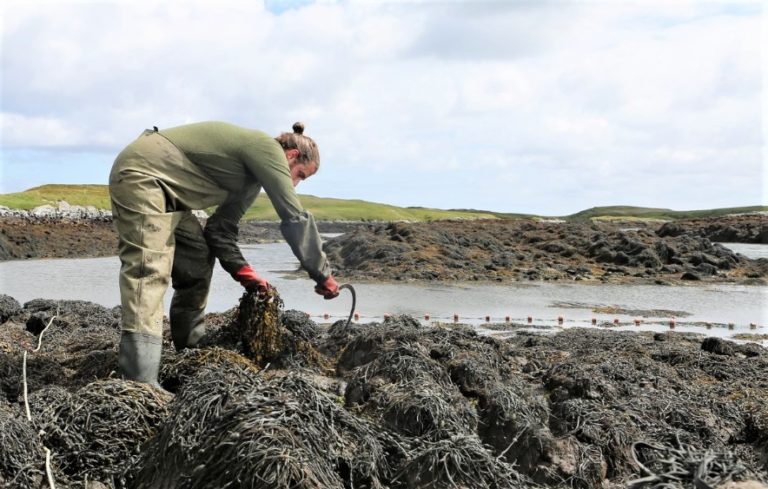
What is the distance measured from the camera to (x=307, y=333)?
7055 mm

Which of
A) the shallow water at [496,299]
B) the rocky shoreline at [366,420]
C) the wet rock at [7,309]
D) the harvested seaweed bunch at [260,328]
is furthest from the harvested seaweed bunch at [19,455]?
the shallow water at [496,299]

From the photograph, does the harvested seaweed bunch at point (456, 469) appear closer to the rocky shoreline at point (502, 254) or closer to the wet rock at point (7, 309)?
the wet rock at point (7, 309)

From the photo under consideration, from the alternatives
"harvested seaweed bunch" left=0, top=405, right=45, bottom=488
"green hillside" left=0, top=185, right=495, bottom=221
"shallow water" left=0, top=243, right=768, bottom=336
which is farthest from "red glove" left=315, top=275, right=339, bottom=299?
"green hillside" left=0, top=185, right=495, bottom=221

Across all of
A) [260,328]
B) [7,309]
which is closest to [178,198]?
[260,328]

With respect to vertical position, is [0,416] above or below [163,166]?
below

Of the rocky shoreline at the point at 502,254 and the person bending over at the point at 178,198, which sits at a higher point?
the person bending over at the point at 178,198

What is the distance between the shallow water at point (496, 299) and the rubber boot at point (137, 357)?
1017 cm

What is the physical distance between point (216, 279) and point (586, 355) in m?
16.5

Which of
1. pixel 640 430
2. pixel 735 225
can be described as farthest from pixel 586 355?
pixel 735 225

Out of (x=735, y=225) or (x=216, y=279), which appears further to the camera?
(x=735, y=225)

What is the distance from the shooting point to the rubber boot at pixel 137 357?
185 inches

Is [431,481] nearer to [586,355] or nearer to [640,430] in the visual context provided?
[640,430]

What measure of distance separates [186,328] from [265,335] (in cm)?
60

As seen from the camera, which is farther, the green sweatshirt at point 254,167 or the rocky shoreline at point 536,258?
the rocky shoreline at point 536,258
